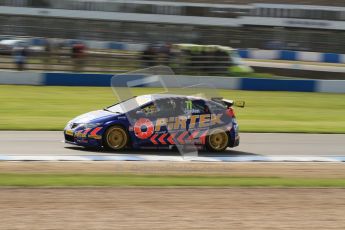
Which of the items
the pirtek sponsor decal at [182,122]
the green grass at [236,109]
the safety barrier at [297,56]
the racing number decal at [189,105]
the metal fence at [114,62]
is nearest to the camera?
the racing number decal at [189,105]

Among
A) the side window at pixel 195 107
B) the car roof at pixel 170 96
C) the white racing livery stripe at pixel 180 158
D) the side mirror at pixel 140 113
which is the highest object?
the car roof at pixel 170 96

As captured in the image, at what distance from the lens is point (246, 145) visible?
15.3 metres

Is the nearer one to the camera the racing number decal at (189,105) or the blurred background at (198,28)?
the racing number decal at (189,105)

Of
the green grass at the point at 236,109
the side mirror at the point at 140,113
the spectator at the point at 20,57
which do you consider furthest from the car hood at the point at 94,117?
the spectator at the point at 20,57

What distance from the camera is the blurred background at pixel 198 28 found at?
4428 cm

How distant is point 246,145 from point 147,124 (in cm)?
295

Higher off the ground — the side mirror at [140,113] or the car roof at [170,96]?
the car roof at [170,96]

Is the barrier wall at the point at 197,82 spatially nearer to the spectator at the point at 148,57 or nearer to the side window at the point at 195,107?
the spectator at the point at 148,57

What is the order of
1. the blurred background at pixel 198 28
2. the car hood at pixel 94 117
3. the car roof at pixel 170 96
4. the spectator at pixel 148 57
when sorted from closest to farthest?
the car roof at pixel 170 96 → the car hood at pixel 94 117 → the spectator at pixel 148 57 → the blurred background at pixel 198 28

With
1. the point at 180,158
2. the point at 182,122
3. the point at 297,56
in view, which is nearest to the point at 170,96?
the point at 182,122

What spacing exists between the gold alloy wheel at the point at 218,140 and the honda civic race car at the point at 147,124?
29cm

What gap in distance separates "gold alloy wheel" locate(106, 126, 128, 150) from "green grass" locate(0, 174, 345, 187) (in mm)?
2484

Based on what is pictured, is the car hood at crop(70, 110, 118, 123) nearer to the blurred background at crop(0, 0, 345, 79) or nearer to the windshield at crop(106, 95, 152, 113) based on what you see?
the windshield at crop(106, 95, 152, 113)

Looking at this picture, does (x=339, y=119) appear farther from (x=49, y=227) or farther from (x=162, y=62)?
(x=49, y=227)
